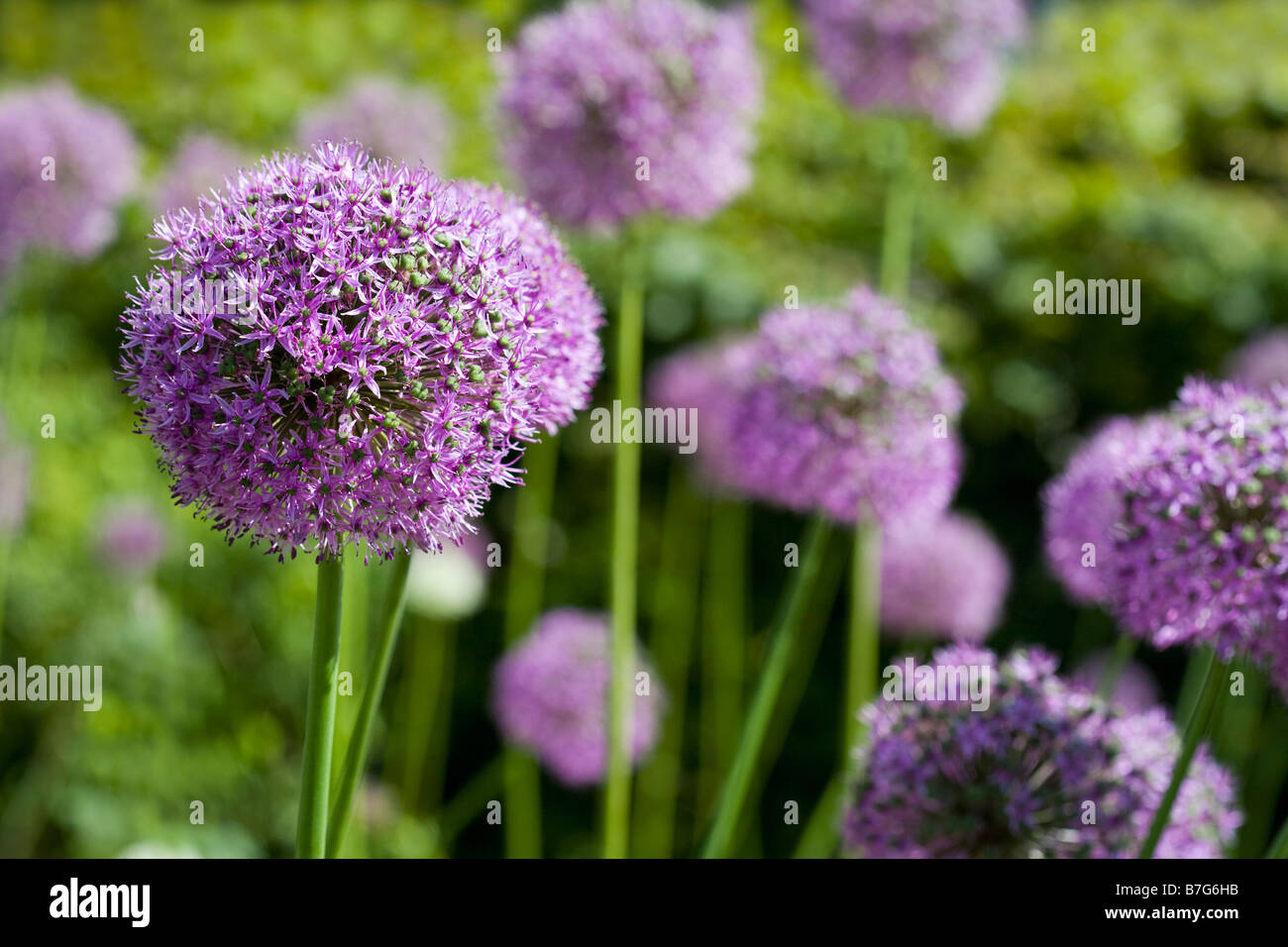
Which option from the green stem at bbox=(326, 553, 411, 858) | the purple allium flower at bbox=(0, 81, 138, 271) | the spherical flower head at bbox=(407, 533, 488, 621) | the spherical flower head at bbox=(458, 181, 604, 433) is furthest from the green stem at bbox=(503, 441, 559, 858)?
the green stem at bbox=(326, 553, 411, 858)

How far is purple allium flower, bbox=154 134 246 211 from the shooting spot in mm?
3857

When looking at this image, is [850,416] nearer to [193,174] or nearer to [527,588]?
[193,174]

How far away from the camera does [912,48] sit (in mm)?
3662

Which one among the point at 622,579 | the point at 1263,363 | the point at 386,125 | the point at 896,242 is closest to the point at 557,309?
the point at 622,579

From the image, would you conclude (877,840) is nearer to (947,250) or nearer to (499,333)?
(499,333)

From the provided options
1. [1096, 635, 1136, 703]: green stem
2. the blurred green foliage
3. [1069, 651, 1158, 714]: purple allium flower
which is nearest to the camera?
[1096, 635, 1136, 703]: green stem

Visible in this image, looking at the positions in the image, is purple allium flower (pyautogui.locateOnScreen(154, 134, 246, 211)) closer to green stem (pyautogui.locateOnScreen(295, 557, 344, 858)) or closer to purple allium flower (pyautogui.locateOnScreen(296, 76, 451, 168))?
purple allium flower (pyautogui.locateOnScreen(296, 76, 451, 168))

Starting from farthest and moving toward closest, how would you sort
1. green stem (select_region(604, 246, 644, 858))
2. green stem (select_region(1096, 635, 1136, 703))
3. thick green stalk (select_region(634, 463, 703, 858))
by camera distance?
thick green stalk (select_region(634, 463, 703, 858)) → green stem (select_region(604, 246, 644, 858)) → green stem (select_region(1096, 635, 1136, 703))

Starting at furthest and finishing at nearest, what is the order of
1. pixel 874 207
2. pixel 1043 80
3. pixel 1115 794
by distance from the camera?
1. pixel 1043 80
2. pixel 874 207
3. pixel 1115 794

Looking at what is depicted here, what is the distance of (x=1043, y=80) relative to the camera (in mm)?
7527

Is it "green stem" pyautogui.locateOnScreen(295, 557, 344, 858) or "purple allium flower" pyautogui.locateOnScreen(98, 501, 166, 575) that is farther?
"purple allium flower" pyautogui.locateOnScreen(98, 501, 166, 575)

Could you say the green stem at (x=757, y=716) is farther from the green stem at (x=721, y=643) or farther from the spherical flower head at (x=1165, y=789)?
the green stem at (x=721, y=643)
